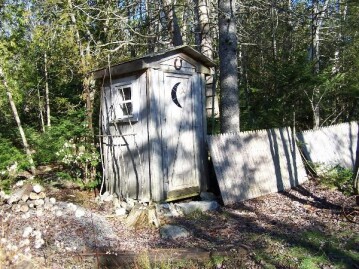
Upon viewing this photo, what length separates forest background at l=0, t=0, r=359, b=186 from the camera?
8.30 metres

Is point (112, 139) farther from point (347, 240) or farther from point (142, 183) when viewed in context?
point (347, 240)

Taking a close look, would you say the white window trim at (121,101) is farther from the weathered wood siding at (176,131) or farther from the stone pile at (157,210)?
the stone pile at (157,210)

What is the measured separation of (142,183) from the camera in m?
6.98

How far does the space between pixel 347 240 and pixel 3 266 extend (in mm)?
4607

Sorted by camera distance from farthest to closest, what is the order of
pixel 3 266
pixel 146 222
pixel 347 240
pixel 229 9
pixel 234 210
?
pixel 229 9 < pixel 234 210 < pixel 146 222 < pixel 347 240 < pixel 3 266

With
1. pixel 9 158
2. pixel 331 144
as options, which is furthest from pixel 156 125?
pixel 331 144

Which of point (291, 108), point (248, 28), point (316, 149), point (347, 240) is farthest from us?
point (248, 28)

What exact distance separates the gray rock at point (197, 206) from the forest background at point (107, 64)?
2.11m

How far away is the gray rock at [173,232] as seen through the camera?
5.65m

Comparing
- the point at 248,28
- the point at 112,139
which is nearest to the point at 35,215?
the point at 112,139

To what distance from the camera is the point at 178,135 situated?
23.8ft

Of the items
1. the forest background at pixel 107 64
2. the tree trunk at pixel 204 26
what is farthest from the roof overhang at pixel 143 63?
the tree trunk at pixel 204 26

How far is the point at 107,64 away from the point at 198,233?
5.08 metres

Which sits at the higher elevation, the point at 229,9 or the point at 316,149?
the point at 229,9
